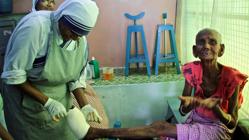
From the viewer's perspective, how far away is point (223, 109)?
1685 mm

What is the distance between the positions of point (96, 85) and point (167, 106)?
759mm

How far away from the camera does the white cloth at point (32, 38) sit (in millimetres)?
1343

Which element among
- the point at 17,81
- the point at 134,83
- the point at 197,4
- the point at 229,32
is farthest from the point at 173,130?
the point at 197,4

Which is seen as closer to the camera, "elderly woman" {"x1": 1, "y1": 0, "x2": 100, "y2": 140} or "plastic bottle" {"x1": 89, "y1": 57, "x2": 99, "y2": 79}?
"elderly woman" {"x1": 1, "y1": 0, "x2": 100, "y2": 140}

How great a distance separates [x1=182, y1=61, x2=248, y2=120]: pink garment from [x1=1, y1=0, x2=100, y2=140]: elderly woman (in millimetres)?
671

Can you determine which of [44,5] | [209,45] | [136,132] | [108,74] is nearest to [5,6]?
[44,5]

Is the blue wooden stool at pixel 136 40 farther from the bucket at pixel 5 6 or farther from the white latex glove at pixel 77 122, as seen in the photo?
the white latex glove at pixel 77 122

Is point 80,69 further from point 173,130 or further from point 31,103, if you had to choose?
point 173,130

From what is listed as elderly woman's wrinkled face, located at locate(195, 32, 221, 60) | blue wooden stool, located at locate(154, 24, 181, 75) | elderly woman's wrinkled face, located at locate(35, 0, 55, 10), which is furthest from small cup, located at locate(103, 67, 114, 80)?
elderly woman's wrinkled face, located at locate(195, 32, 221, 60)

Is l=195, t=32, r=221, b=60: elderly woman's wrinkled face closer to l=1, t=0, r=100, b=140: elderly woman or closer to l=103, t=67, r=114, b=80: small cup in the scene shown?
l=1, t=0, r=100, b=140: elderly woman

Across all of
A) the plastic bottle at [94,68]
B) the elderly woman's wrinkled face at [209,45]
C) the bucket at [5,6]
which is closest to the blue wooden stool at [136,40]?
the plastic bottle at [94,68]

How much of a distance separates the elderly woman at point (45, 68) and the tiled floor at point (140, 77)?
51.7 inches

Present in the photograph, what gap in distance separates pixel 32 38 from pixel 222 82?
1.09 metres

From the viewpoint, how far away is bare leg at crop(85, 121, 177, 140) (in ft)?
5.15
